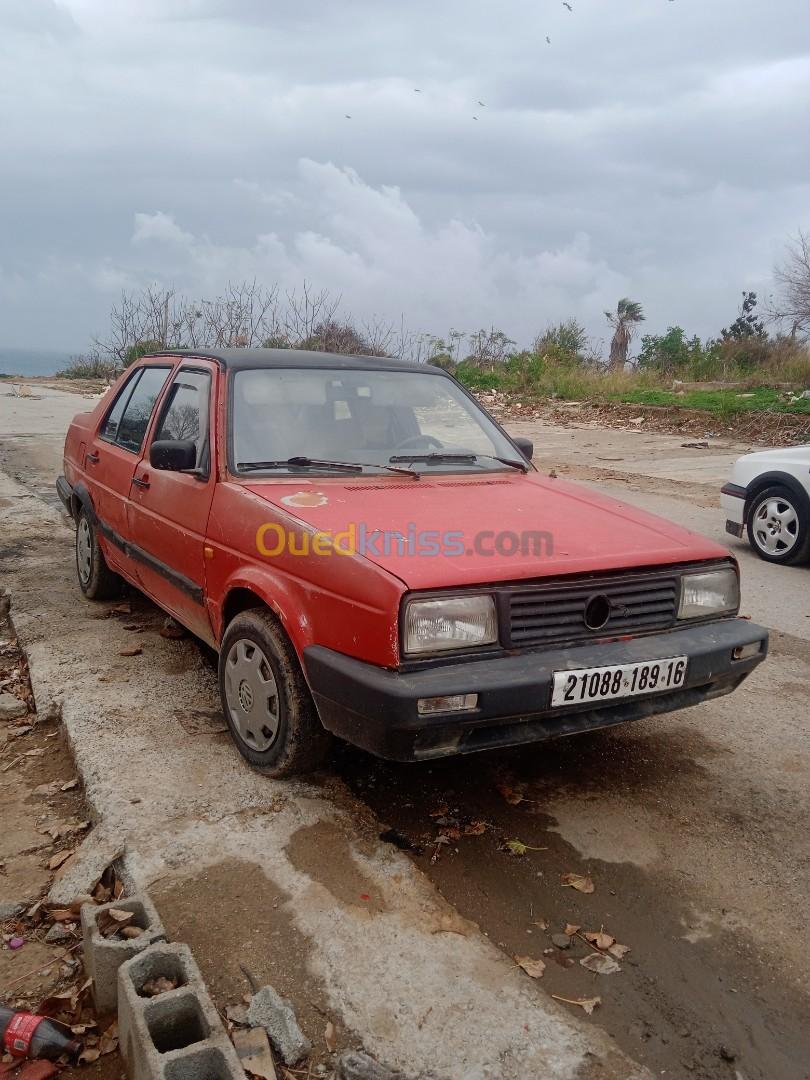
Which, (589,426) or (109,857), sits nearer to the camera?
(109,857)

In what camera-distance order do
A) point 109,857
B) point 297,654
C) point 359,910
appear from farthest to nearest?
point 297,654
point 109,857
point 359,910

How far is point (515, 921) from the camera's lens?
2555 millimetres

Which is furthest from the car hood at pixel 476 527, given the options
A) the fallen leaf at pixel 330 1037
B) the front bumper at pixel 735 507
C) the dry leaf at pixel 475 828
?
the front bumper at pixel 735 507

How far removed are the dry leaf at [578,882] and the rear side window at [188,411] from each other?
7.16 ft

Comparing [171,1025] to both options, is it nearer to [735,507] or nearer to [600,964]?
[600,964]

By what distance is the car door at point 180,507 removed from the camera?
369 centimetres

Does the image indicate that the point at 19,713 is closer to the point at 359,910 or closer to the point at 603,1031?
the point at 359,910

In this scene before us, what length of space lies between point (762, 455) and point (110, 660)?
543 centimetres

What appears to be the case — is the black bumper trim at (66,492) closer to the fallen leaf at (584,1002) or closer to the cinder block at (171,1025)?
the cinder block at (171,1025)

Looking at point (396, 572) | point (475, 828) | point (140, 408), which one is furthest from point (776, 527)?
point (396, 572)

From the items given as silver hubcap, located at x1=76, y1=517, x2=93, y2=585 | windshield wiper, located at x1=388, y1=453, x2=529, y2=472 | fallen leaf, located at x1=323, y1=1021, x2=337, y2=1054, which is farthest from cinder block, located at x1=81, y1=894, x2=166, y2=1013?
silver hubcap, located at x1=76, y1=517, x2=93, y2=585

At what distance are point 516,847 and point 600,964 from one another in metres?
0.56

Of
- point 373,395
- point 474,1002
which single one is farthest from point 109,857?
point 373,395

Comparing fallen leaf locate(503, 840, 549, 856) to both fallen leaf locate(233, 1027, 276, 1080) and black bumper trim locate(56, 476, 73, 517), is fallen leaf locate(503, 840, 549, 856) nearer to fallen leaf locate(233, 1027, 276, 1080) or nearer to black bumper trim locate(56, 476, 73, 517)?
fallen leaf locate(233, 1027, 276, 1080)
